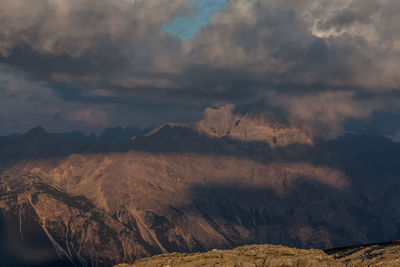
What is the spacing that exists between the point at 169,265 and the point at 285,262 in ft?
68.7

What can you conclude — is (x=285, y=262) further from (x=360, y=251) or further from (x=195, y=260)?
(x=360, y=251)

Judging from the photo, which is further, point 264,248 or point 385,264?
point 264,248

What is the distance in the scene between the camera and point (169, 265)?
258 ft

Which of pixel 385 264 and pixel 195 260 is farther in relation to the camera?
pixel 195 260

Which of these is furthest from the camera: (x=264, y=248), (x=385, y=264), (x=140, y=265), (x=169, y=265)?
(x=264, y=248)

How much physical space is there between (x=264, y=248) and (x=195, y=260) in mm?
18329

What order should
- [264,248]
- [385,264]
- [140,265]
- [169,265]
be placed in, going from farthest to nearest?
[264,248] < [140,265] < [169,265] < [385,264]

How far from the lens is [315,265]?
231 ft

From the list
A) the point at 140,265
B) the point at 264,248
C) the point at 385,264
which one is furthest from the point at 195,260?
the point at 385,264

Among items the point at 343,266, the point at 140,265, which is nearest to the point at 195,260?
the point at 140,265

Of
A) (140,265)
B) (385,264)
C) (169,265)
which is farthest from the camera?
(140,265)

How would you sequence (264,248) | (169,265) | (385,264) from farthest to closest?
(264,248), (169,265), (385,264)

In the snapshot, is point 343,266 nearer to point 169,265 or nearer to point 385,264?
point 385,264

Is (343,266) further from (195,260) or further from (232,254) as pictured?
(195,260)
